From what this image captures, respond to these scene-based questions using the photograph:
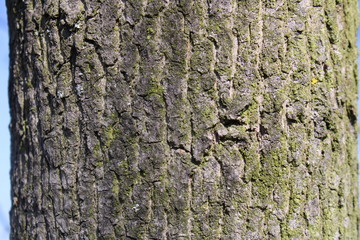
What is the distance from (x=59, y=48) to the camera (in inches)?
53.3

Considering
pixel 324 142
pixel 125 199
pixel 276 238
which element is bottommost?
pixel 276 238

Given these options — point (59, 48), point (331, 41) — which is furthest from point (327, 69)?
point (59, 48)

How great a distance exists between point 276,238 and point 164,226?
0.92 feet

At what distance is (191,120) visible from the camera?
125 cm

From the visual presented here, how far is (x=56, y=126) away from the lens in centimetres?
135

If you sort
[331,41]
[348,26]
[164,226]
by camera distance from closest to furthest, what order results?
1. [164,226]
2. [331,41]
3. [348,26]

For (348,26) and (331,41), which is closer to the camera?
(331,41)

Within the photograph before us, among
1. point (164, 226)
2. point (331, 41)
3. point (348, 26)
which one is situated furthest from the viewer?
point (348, 26)

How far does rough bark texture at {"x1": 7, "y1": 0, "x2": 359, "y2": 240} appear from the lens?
125cm

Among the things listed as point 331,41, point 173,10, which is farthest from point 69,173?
point 331,41

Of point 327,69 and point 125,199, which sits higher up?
point 327,69

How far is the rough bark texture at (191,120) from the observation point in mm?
1251

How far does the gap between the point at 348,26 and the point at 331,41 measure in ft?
0.59

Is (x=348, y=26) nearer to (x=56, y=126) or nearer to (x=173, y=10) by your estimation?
(x=173, y=10)
